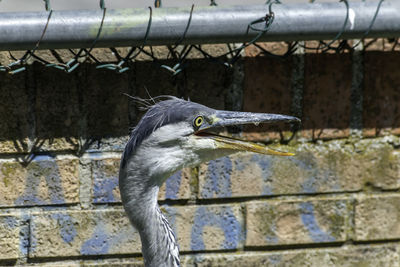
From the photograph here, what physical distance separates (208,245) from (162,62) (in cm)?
58

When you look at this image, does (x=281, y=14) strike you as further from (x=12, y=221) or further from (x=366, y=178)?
(x=12, y=221)

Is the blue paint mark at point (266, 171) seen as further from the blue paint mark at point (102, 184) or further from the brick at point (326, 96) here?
the blue paint mark at point (102, 184)

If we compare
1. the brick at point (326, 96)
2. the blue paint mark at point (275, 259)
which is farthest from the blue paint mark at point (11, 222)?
the brick at point (326, 96)

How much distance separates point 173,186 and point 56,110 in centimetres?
41

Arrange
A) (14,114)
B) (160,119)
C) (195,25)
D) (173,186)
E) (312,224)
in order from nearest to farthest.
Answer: (160,119) < (195,25) < (14,114) < (173,186) < (312,224)

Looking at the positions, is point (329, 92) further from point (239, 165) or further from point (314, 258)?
point (314, 258)

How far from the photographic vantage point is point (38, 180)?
1809 mm

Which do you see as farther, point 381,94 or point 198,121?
point 381,94

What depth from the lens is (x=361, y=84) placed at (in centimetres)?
190

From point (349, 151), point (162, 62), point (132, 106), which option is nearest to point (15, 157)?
point (132, 106)

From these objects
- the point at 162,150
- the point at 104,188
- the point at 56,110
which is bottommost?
the point at 104,188

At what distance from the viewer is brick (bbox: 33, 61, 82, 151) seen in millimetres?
1755

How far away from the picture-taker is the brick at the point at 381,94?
190 cm

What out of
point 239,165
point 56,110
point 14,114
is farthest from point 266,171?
point 14,114
